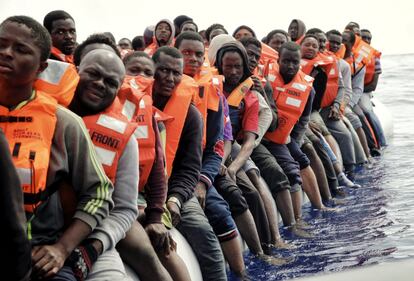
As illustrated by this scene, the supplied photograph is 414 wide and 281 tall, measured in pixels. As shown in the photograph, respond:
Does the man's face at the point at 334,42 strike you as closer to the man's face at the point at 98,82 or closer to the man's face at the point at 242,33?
the man's face at the point at 242,33

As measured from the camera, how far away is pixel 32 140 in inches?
84.6

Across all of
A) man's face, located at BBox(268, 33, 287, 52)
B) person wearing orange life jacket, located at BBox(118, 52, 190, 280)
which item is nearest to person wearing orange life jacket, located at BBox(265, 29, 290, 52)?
man's face, located at BBox(268, 33, 287, 52)

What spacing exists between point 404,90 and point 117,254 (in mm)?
14994

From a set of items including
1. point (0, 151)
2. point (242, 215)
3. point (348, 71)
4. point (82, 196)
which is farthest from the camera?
point (348, 71)

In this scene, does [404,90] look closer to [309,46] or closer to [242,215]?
[309,46]

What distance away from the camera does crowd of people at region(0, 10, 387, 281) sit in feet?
7.13

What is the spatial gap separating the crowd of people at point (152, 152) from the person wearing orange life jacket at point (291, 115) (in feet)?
0.04

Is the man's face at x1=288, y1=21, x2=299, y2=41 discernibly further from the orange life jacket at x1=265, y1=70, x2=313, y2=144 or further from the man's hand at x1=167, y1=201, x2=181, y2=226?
the man's hand at x1=167, y1=201, x2=181, y2=226

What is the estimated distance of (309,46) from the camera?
6.80 metres

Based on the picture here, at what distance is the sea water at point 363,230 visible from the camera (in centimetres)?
437

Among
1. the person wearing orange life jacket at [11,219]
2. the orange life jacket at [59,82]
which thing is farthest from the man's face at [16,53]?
the person wearing orange life jacket at [11,219]

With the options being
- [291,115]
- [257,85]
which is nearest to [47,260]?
[257,85]

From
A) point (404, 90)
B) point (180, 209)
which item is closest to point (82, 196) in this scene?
point (180, 209)

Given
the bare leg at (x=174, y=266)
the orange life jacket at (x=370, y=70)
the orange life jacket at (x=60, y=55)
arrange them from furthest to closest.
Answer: the orange life jacket at (x=370, y=70)
the orange life jacket at (x=60, y=55)
the bare leg at (x=174, y=266)
